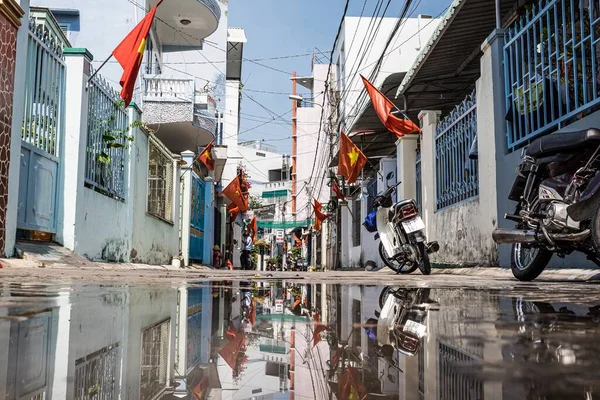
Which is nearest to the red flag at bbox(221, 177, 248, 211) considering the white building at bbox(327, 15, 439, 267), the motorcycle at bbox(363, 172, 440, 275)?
the white building at bbox(327, 15, 439, 267)

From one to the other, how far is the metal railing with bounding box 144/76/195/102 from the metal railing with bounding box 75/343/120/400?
13.3 m

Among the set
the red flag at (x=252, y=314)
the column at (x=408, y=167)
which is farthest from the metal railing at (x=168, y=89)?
the red flag at (x=252, y=314)

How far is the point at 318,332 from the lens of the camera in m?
1.39

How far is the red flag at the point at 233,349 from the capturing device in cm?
101

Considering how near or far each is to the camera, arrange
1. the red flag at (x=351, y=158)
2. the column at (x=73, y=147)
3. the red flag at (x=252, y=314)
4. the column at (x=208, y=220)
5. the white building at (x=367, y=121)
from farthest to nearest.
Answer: the column at (x=208, y=220), the red flag at (x=351, y=158), the white building at (x=367, y=121), the column at (x=73, y=147), the red flag at (x=252, y=314)

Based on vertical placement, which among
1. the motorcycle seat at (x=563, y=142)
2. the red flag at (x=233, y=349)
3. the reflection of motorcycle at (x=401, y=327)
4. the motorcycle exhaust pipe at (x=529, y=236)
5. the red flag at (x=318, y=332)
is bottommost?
the red flag at (x=233, y=349)

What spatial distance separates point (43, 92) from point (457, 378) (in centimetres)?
626

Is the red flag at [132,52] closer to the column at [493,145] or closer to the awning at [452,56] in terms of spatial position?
the awning at [452,56]

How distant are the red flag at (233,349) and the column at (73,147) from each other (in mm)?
5506

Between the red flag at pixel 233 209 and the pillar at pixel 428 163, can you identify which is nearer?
the pillar at pixel 428 163

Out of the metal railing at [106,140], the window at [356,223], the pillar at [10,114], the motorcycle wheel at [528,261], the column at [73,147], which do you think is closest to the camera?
the motorcycle wheel at [528,261]

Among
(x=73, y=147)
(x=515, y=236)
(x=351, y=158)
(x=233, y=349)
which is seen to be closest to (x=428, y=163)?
(x=351, y=158)

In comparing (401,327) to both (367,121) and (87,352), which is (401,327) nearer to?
(87,352)

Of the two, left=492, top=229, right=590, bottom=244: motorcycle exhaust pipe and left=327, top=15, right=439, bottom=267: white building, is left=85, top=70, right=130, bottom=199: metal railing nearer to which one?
left=327, top=15, right=439, bottom=267: white building
